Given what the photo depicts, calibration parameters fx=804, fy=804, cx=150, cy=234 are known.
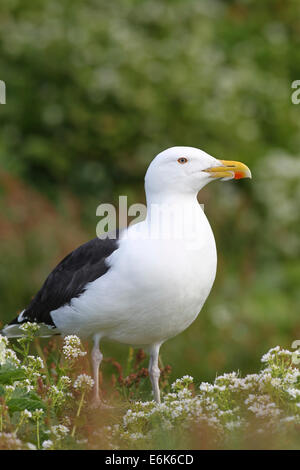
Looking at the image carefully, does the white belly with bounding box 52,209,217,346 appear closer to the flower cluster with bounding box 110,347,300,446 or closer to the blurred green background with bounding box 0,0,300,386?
the flower cluster with bounding box 110,347,300,446

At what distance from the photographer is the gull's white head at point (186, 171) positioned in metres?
5.20

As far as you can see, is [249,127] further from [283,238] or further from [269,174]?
[283,238]

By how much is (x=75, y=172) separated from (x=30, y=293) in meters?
2.84

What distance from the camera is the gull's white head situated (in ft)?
17.1

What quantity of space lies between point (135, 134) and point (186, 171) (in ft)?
22.1

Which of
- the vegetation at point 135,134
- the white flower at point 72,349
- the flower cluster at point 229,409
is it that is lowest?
the flower cluster at point 229,409

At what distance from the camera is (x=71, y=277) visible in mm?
5590

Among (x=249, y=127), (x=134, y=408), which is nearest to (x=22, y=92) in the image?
(x=249, y=127)

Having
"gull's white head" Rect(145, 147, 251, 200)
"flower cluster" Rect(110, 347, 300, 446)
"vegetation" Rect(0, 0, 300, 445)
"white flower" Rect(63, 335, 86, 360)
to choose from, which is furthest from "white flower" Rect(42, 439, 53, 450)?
"vegetation" Rect(0, 0, 300, 445)

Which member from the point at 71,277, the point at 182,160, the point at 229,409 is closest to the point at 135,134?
the point at 71,277

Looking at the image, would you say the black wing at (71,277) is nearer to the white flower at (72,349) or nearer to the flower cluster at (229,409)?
the white flower at (72,349)

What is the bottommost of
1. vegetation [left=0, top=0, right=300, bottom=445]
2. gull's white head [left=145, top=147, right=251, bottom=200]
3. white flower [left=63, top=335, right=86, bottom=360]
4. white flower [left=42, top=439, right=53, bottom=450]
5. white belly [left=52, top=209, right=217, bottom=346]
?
white flower [left=42, top=439, right=53, bottom=450]

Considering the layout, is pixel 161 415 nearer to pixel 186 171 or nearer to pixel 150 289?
pixel 150 289

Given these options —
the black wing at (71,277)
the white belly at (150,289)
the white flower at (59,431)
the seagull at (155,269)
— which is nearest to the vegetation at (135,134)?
the black wing at (71,277)
